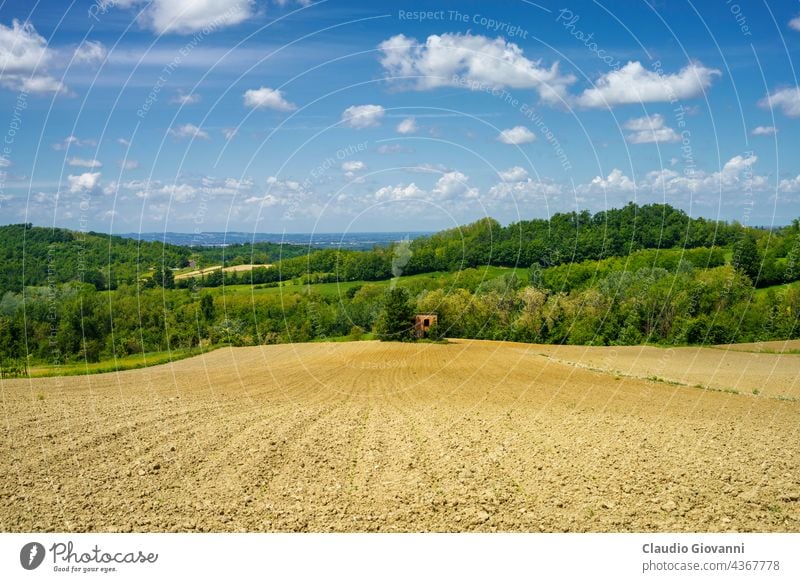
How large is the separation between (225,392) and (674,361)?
29789mm

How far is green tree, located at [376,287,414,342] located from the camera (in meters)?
41.6

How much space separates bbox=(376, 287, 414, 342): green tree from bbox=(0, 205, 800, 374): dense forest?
19 centimetres

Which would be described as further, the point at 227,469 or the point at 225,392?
the point at 225,392

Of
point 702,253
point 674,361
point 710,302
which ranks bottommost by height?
point 674,361

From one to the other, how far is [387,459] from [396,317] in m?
29.1

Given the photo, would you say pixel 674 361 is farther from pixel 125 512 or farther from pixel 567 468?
pixel 125 512

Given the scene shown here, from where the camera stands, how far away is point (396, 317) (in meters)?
42.9

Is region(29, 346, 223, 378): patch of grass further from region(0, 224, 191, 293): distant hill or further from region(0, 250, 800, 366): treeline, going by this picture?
region(0, 224, 191, 293): distant hill

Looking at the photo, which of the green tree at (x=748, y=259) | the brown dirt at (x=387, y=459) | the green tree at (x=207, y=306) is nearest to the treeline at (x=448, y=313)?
A: the green tree at (x=207, y=306)

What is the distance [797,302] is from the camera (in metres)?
49.1

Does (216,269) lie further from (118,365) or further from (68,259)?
(68,259)

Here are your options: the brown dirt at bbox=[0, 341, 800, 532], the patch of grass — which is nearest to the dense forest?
the patch of grass

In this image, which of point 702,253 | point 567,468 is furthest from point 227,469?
point 702,253
